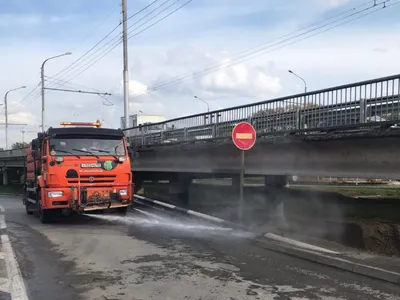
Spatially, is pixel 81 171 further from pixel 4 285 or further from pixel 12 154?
pixel 12 154

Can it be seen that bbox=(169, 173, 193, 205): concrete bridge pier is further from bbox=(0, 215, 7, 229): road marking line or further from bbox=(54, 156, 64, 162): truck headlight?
bbox=(54, 156, 64, 162): truck headlight

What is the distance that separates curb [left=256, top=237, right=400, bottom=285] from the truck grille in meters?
6.02

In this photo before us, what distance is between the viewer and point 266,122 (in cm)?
1524

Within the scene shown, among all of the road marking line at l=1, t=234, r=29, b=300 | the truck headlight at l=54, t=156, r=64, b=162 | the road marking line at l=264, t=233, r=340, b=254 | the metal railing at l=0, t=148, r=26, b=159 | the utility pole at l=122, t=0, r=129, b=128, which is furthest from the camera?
the metal railing at l=0, t=148, r=26, b=159

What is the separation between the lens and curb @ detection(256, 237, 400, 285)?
274 inches

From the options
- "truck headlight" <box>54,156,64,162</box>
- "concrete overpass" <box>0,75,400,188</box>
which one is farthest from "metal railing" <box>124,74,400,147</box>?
"truck headlight" <box>54,156,64,162</box>

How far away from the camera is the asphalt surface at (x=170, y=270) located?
20.7 feet

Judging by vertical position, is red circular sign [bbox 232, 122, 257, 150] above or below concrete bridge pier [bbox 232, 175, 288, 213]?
above

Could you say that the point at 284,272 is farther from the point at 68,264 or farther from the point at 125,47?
the point at 125,47

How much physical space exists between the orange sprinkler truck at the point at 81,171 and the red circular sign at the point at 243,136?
4.09 meters

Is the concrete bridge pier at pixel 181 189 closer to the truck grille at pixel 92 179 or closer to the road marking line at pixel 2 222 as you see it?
the road marking line at pixel 2 222

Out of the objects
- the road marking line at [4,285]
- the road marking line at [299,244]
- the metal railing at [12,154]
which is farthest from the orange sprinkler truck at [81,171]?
the metal railing at [12,154]

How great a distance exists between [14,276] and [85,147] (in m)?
6.99

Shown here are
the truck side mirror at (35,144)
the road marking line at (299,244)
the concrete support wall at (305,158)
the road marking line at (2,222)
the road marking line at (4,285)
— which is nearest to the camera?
the road marking line at (4,285)
